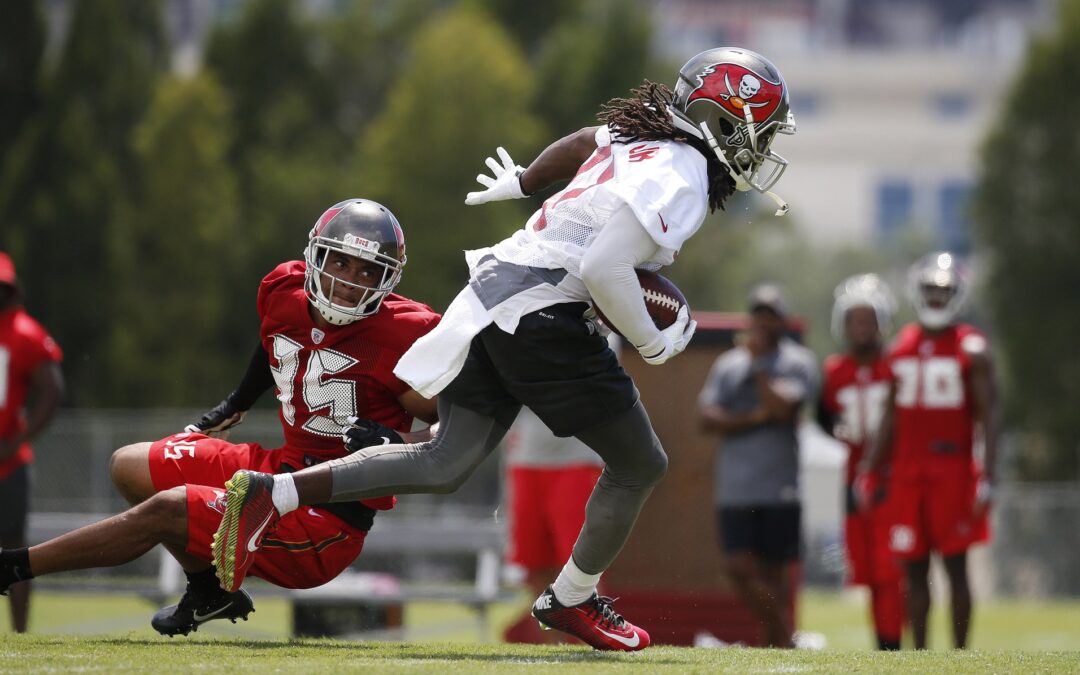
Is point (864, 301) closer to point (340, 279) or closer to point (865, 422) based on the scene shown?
point (865, 422)

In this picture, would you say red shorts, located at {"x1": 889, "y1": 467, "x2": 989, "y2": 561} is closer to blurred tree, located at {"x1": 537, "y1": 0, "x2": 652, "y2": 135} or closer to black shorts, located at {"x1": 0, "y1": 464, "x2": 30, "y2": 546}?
black shorts, located at {"x1": 0, "y1": 464, "x2": 30, "y2": 546}

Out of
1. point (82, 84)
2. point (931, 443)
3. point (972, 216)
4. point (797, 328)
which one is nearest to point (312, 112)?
point (82, 84)

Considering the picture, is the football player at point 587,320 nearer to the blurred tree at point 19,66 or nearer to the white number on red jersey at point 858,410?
the white number on red jersey at point 858,410

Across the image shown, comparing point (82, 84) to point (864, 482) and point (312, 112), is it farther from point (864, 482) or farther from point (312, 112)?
point (864, 482)

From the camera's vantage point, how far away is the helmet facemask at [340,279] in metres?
5.42

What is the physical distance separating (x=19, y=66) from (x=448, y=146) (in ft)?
19.7

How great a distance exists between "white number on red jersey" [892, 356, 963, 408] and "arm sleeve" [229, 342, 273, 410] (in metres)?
4.17

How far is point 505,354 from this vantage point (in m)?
5.12

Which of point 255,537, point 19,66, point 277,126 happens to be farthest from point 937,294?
point 277,126

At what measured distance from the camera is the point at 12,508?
27.7 feet

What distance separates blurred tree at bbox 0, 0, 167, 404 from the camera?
20.9 metres

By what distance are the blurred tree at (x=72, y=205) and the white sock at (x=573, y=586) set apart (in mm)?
16557

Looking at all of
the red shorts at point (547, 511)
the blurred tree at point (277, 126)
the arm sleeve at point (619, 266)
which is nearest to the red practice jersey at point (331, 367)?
A: the arm sleeve at point (619, 266)

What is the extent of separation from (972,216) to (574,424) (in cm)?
1954
